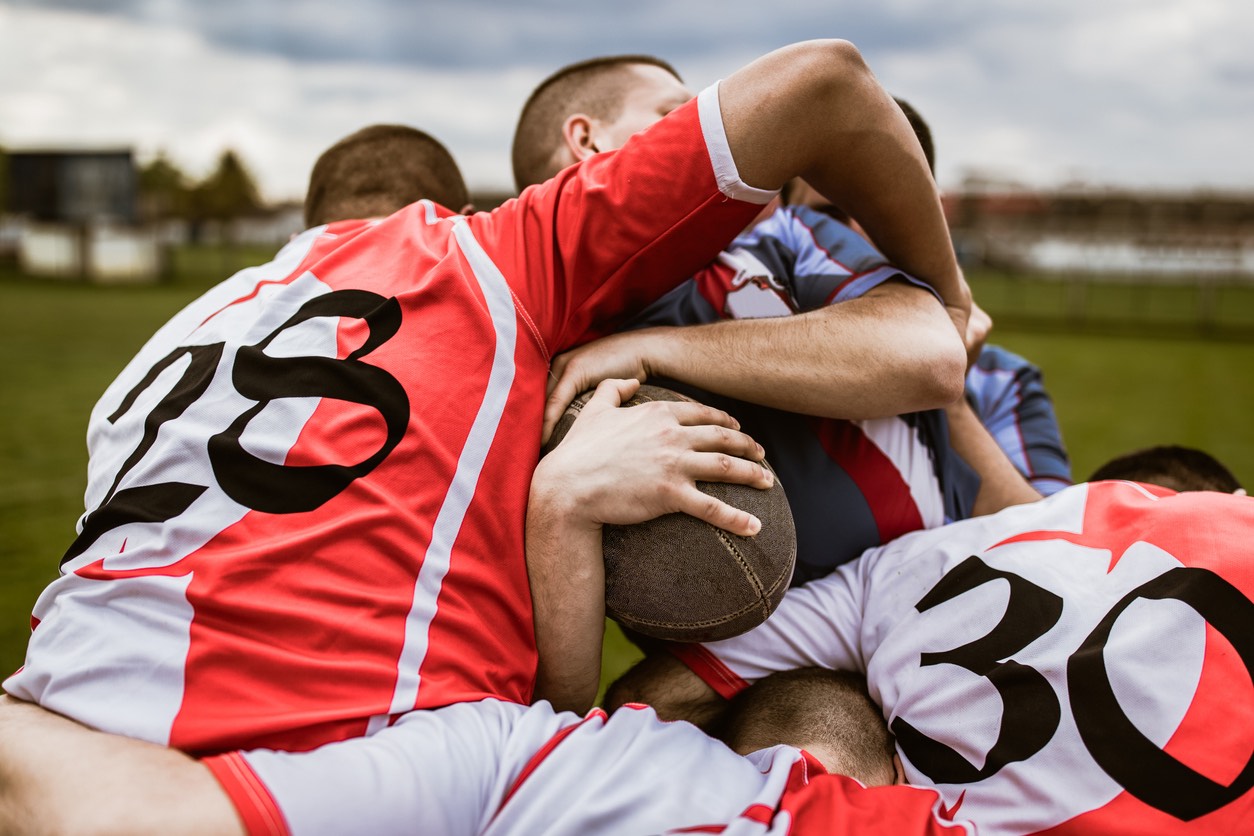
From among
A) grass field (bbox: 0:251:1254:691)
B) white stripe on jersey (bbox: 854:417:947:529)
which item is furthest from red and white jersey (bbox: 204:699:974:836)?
grass field (bbox: 0:251:1254:691)

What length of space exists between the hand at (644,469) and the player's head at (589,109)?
1.20 metres

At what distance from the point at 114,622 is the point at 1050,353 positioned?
683 inches

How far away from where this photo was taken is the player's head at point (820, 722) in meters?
2.01

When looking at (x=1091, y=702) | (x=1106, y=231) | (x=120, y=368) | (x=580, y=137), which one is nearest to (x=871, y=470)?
(x=1091, y=702)

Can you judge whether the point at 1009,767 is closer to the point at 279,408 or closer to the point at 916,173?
the point at 916,173

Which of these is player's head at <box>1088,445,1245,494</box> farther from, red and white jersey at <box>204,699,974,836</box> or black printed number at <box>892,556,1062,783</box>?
red and white jersey at <box>204,699,974,836</box>

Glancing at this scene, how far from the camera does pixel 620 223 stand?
2119 millimetres

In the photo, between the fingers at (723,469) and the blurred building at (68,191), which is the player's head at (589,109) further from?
the blurred building at (68,191)

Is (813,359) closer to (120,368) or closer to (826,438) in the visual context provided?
(826,438)

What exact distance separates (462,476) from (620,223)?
69 cm

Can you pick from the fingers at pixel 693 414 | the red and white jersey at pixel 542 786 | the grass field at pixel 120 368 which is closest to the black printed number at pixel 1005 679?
the red and white jersey at pixel 542 786

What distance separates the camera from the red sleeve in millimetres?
2074

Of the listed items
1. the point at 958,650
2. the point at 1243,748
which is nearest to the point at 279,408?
the point at 958,650

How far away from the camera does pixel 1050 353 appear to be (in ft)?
54.6
